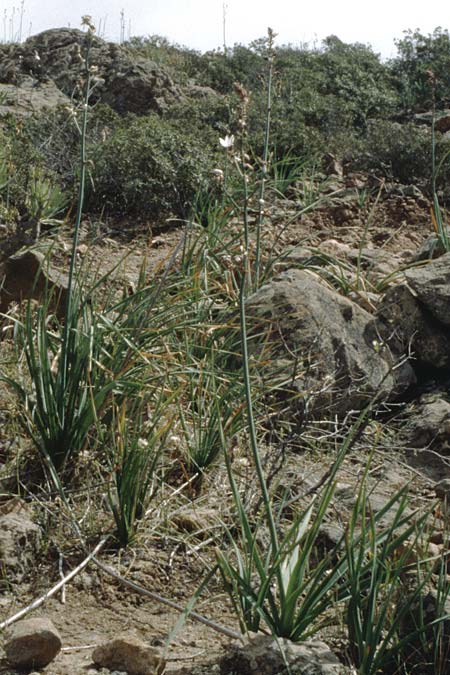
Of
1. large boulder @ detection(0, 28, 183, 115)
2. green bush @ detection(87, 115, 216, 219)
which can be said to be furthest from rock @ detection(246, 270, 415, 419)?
large boulder @ detection(0, 28, 183, 115)

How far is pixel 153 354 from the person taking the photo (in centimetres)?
433

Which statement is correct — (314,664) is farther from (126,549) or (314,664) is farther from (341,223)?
(341,223)

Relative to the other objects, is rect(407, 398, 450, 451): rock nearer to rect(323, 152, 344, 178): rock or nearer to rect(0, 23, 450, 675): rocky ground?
rect(0, 23, 450, 675): rocky ground

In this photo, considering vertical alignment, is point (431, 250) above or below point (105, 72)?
below

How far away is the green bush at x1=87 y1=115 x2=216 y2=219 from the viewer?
841 centimetres

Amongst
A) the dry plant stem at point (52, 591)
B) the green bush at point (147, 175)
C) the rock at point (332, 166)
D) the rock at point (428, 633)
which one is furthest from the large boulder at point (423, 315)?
the rock at point (332, 166)

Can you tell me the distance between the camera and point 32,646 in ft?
8.71

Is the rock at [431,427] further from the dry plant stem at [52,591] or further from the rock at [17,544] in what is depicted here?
the rock at [17,544]

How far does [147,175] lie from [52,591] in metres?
5.90

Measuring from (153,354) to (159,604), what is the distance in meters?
1.42

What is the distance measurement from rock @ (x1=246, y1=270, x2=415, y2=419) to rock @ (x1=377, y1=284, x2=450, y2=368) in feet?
0.50

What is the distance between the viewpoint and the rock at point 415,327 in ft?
17.7

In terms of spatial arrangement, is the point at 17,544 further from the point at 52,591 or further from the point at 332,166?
the point at 332,166

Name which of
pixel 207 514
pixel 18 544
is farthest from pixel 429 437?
pixel 18 544
